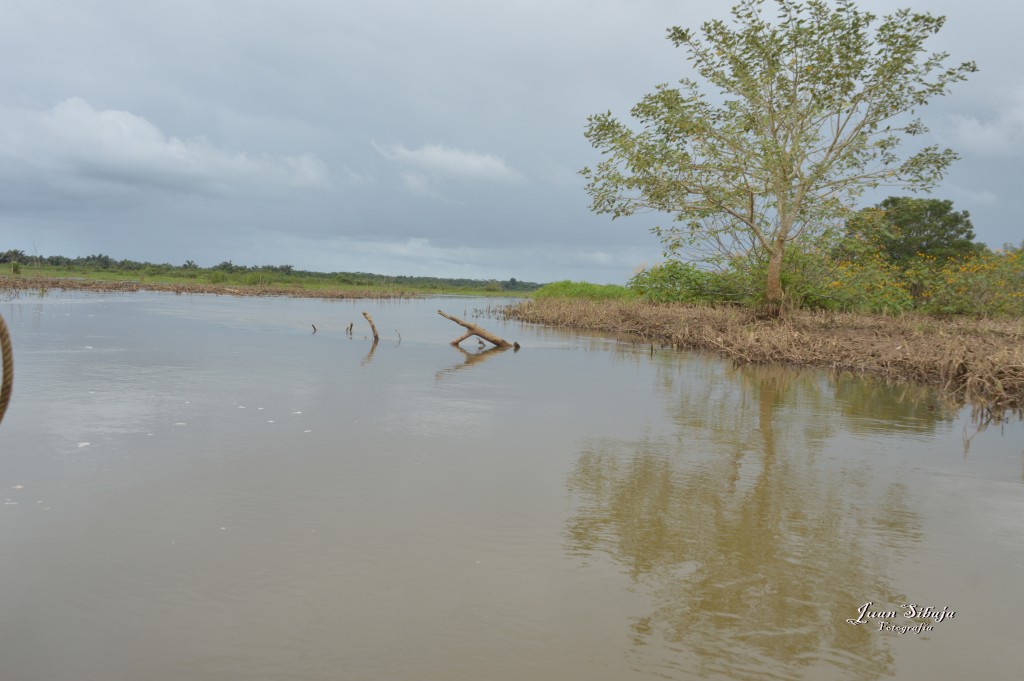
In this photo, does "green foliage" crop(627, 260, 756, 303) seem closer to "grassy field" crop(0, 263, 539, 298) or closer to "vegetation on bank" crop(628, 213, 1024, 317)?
"vegetation on bank" crop(628, 213, 1024, 317)

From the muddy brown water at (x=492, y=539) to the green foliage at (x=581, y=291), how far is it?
118 feet

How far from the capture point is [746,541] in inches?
206

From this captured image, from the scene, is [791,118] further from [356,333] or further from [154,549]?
[154,549]

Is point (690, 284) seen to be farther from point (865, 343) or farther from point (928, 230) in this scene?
point (928, 230)

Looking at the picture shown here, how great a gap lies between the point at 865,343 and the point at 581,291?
1258 inches

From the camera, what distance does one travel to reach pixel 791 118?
22.9m

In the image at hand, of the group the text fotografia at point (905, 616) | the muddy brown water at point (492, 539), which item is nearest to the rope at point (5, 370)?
the muddy brown water at point (492, 539)

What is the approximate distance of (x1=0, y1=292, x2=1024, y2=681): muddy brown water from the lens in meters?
3.63

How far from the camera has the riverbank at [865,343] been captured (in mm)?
12719

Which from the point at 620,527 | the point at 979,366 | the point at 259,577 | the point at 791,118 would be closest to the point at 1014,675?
the point at 620,527

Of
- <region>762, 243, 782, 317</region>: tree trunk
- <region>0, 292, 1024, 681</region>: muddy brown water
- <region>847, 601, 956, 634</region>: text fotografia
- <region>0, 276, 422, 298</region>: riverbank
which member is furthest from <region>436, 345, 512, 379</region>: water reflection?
<region>0, 276, 422, 298</region>: riverbank

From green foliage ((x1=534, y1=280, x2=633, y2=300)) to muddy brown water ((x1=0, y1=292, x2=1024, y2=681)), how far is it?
36.1 m

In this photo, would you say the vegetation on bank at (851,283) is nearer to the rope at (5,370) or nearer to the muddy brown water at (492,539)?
the muddy brown water at (492,539)

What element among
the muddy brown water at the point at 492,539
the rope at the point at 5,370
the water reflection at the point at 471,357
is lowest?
the muddy brown water at the point at 492,539
